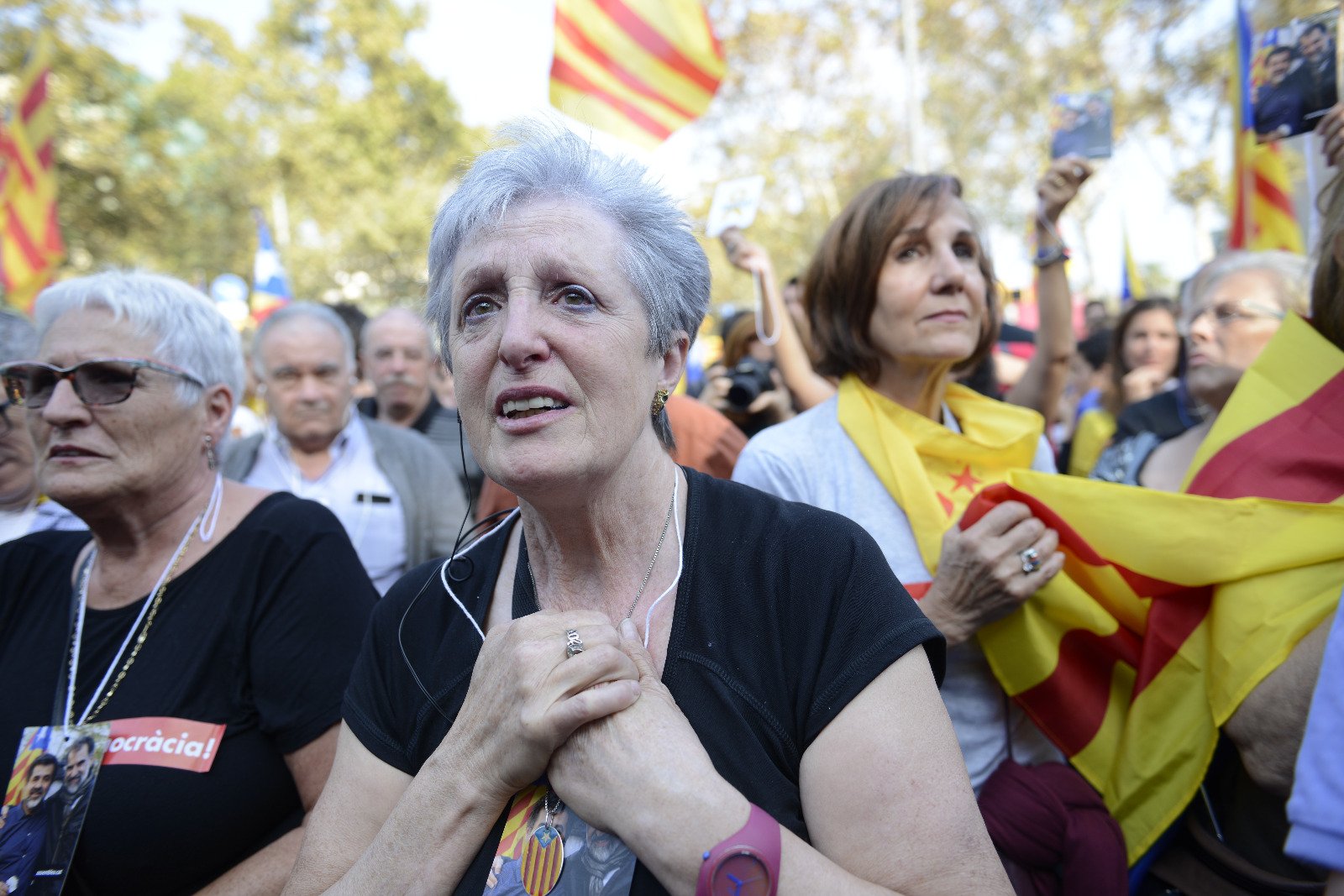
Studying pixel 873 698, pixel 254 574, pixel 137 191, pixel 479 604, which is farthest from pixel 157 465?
pixel 137 191

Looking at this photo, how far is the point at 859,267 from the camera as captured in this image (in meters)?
2.61

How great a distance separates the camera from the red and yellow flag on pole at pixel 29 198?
6422mm

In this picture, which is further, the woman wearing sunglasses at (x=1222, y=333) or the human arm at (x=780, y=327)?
the human arm at (x=780, y=327)

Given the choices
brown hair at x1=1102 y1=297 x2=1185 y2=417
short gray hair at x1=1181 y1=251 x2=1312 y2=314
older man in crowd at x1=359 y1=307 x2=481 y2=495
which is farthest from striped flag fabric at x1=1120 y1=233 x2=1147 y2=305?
older man in crowd at x1=359 y1=307 x2=481 y2=495

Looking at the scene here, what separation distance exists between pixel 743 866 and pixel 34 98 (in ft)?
25.4

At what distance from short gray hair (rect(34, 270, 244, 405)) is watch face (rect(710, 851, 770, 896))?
1849 mm

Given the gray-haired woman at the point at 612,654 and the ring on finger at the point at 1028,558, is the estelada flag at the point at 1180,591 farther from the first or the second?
the gray-haired woman at the point at 612,654

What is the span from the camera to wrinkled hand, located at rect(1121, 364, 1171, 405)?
5.03 metres

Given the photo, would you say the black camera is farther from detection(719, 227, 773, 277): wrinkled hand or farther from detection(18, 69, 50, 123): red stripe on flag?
detection(18, 69, 50, 123): red stripe on flag

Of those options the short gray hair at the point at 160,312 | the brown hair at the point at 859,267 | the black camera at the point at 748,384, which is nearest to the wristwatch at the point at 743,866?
the brown hair at the point at 859,267

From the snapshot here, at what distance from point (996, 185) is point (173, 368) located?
77.2ft

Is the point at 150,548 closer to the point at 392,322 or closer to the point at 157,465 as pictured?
the point at 157,465

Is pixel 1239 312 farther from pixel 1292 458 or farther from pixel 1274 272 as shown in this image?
pixel 1292 458

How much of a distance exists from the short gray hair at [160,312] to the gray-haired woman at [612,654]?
3.21 feet
